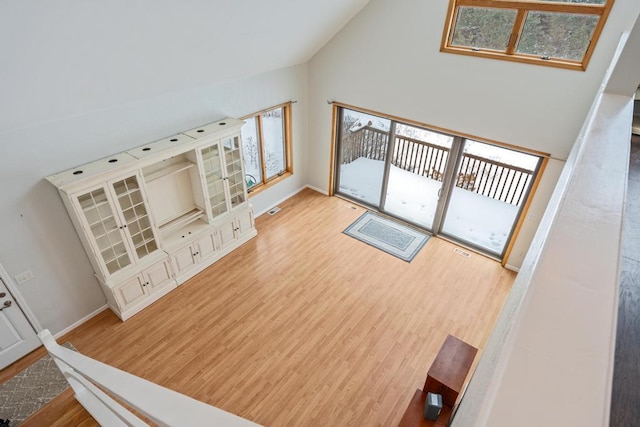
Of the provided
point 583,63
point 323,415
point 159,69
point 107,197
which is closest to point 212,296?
point 107,197

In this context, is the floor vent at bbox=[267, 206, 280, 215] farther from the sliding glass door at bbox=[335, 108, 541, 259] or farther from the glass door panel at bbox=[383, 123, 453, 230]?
the glass door panel at bbox=[383, 123, 453, 230]

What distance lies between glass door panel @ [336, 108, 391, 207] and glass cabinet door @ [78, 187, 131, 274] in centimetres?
384

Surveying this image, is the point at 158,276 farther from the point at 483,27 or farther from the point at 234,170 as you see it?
the point at 483,27

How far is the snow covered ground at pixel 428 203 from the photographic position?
5.49 metres

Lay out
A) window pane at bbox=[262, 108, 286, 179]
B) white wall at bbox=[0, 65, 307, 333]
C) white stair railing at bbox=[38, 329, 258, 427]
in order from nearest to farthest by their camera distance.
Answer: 1. white stair railing at bbox=[38, 329, 258, 427]
2. white wall at bbox=[0, 65, 307, 333]
3. window pane at bbox=[262, 108, 286, 179]

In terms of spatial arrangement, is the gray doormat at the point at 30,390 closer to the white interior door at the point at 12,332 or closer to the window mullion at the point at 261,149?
the white interior door at the point at 12,332

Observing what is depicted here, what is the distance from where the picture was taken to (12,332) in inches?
140

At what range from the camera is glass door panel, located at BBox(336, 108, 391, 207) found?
19.4 feet

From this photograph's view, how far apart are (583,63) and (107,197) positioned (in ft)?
17.0

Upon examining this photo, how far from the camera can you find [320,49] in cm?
547

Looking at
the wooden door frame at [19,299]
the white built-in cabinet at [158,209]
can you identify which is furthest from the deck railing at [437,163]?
the wooden door frame at [19,299]

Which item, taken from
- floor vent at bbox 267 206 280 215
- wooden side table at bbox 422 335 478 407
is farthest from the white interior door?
wooden side table at bbox 422 335 478 407

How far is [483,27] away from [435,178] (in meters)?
2.62

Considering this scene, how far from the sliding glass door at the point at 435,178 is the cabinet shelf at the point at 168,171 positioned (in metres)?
2.82
